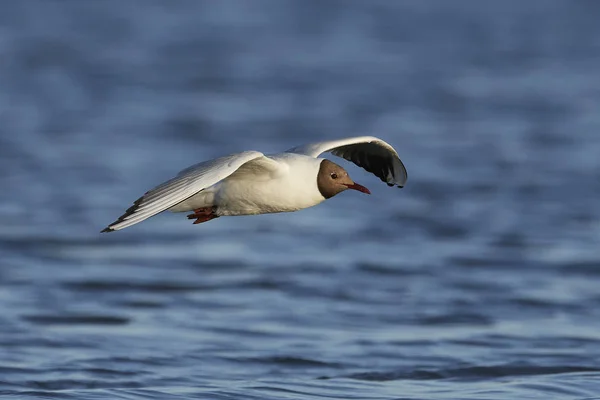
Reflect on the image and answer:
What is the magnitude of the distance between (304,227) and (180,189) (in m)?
9.01

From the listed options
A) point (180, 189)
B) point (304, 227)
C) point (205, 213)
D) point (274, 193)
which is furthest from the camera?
point (304, 227)

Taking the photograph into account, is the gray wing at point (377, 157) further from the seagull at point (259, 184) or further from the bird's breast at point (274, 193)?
the bird's breast at point (274, 193)

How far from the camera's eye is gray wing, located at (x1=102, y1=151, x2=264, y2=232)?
8.02 metres

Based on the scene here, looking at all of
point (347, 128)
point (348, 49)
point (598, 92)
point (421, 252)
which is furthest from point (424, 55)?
point (421, 252)

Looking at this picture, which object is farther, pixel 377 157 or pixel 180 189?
pixel 377 157

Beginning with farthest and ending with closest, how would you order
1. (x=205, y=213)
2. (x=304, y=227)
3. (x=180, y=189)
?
(x=304, y=227), (x=205, y=213), (x=180, y=189)

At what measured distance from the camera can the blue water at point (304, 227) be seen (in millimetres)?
11625

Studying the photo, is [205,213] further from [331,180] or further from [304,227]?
[304,227]

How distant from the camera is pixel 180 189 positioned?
8.20 meters

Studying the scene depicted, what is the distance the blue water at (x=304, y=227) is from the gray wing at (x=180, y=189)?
2686 millimetres

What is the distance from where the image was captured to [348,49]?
3266 centimetres

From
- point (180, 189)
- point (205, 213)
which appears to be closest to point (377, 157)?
point (205, 213)

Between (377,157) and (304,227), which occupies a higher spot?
(304,227)

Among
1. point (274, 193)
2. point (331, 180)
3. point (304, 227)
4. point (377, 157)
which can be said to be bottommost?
point (274, 193)
